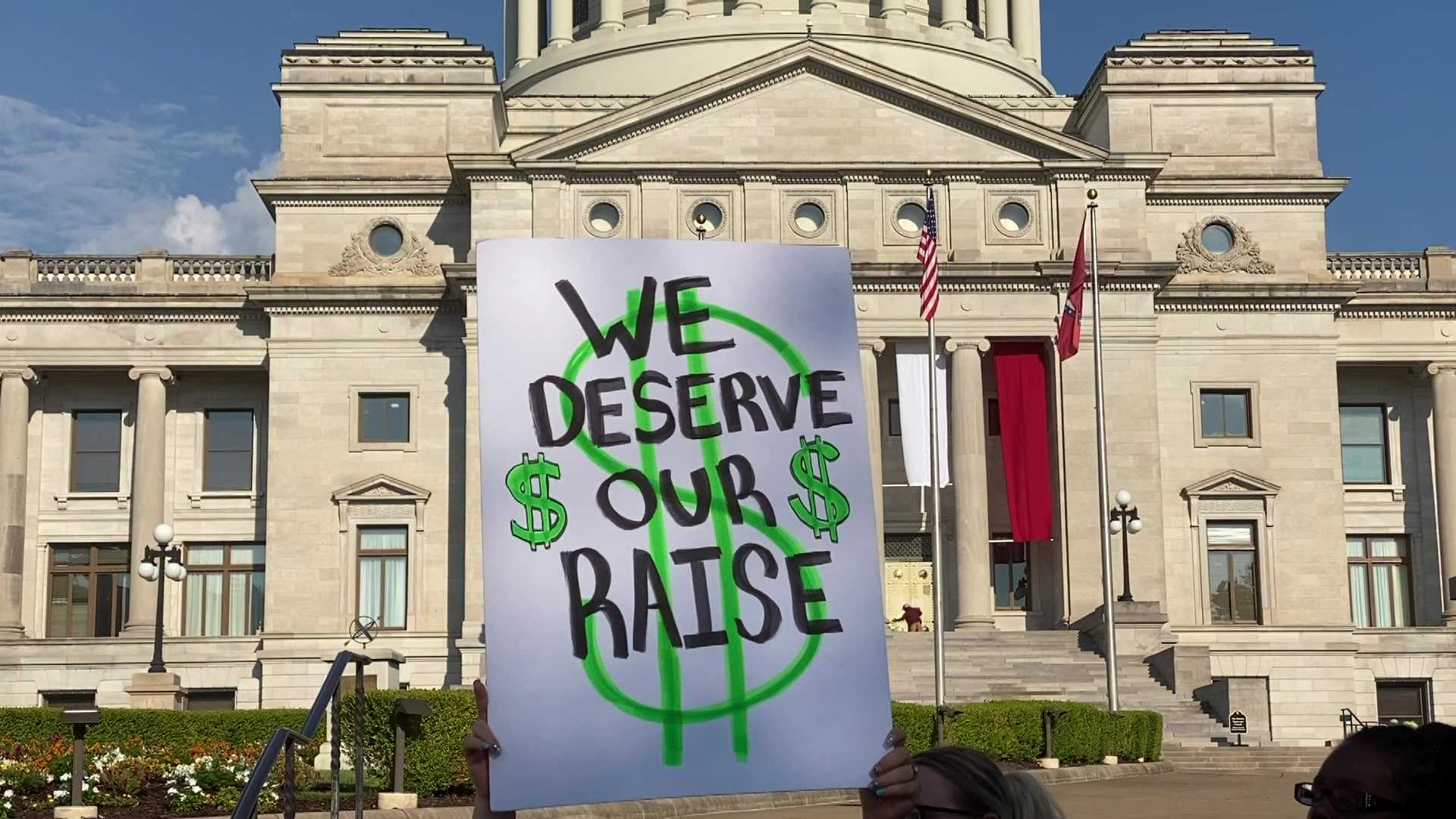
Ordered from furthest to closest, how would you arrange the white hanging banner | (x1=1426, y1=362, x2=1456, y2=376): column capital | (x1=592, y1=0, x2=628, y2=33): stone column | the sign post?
1. (x1=592, y1=0, x2=628, y2=33): stone column
2. (x1=1426, y1=362, x2=1456, y2=376): column capital
3. the white hanging banner
4. the sign post

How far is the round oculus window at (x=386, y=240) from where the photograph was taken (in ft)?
173

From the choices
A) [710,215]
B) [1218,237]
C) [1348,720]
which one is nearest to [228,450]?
[710,215]

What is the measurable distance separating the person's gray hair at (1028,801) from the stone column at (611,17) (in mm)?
64206

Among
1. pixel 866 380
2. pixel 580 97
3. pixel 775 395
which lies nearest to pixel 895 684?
pixel 866 380

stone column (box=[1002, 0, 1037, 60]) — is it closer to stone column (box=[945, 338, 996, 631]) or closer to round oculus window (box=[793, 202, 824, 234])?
round oculus window (box=[793, 202, 824, 234])

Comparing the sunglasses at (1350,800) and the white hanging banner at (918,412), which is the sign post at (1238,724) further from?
the sunglasses at (1350,800)

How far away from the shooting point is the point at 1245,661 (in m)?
50.5

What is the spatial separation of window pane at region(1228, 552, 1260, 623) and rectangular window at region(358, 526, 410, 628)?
73.8 feet

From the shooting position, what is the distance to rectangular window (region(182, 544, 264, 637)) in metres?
53.5

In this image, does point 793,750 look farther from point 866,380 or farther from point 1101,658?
point 866,380

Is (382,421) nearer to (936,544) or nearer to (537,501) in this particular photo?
(936,544)

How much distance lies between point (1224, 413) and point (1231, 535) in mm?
3405

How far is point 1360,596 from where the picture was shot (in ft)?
180

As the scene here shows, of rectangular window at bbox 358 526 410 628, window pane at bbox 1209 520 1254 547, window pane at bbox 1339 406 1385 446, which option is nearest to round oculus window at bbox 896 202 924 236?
window pane at bbox 1209 520 1254 547
